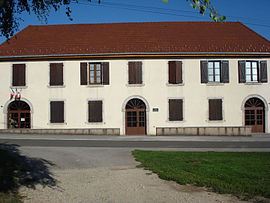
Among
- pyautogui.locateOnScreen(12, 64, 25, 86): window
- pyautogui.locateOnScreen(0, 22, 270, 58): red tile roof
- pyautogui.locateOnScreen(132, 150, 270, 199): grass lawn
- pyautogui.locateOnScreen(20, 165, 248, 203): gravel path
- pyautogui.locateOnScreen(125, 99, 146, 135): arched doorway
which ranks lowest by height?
pyautogui.locateOnScreen(20, 165, 248, 203): gravel path

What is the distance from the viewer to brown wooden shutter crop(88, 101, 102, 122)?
65.7ft

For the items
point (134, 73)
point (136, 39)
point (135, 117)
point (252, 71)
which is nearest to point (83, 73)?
point (134, 73)

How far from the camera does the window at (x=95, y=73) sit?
66.0 ft

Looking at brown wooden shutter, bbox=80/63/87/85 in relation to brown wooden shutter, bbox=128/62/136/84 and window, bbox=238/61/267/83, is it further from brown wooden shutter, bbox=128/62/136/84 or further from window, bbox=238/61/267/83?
window, bbox=238/61/267/83

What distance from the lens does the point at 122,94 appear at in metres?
20.2

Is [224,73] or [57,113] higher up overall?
[224,73]

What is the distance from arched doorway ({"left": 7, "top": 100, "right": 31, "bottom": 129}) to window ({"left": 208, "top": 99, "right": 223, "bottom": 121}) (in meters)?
12.9

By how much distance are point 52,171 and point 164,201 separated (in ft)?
12.2

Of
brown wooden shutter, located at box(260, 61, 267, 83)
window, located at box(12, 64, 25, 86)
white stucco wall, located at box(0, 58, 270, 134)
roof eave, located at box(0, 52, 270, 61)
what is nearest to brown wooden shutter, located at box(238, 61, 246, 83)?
white stucco wall, located at box(0, 58, 270, 134)

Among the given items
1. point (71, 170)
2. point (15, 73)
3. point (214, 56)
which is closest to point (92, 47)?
point (15, 73)

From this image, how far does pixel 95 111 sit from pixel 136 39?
21.3ft

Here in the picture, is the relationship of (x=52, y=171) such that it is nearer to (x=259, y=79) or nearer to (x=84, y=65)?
(x=84, y=65)

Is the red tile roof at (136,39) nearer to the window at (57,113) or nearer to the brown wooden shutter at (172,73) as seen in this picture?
the brown wooden shutter at (172,73)

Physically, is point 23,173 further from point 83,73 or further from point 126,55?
point 126,55
